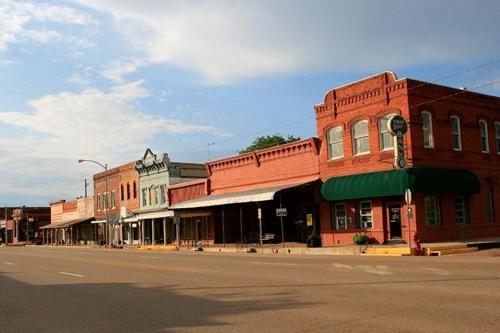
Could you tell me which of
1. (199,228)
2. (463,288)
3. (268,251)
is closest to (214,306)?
(463,288)

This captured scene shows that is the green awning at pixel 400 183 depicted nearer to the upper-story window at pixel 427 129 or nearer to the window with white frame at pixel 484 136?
the upper-story window at pixel 427 129

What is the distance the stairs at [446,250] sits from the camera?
25.5 meters

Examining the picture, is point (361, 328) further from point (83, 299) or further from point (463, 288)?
point (83, 299)

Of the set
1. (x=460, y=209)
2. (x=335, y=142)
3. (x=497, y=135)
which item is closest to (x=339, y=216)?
(x=335, y=142)

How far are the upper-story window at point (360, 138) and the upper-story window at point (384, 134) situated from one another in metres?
0.99

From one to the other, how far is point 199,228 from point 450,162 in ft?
73.0

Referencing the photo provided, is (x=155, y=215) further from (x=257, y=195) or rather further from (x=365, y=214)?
(x=365, y=214)

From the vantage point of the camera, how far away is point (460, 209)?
32.7 metres

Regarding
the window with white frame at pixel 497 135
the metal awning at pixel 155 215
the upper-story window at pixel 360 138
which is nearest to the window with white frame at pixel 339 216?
the upper-story window at pixel 360 138

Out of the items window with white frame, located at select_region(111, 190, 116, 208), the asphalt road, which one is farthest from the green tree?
the asphalt road

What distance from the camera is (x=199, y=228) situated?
4756 cm

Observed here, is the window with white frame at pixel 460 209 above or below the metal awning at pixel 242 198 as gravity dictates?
below

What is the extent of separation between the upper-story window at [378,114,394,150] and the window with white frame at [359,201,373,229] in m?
3.22

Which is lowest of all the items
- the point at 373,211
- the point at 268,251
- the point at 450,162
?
the point at 268,251
